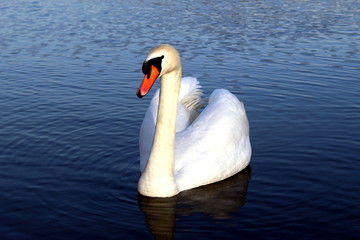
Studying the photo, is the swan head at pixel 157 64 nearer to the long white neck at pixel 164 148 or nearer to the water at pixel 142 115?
the long white neck at pixel 164 148

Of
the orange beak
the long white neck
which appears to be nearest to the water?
the long white neck

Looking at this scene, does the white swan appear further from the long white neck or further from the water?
the water

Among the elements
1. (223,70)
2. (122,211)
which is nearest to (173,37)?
(223,70)

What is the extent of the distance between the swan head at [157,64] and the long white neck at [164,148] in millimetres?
239

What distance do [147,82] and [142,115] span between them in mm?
5860

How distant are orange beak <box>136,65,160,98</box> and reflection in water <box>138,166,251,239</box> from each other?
1799 mm

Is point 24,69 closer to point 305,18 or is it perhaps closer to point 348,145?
point 348,145

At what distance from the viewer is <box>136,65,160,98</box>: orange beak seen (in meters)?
7.79

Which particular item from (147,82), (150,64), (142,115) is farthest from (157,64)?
(142,115)

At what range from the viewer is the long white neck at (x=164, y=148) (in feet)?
28.6

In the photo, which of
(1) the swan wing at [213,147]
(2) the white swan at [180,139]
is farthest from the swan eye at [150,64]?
(1) the swan wing at [213,147]

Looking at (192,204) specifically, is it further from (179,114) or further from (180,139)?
(179,114)

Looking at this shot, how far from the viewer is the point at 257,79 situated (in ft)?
54.9

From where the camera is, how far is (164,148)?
8.94 m
